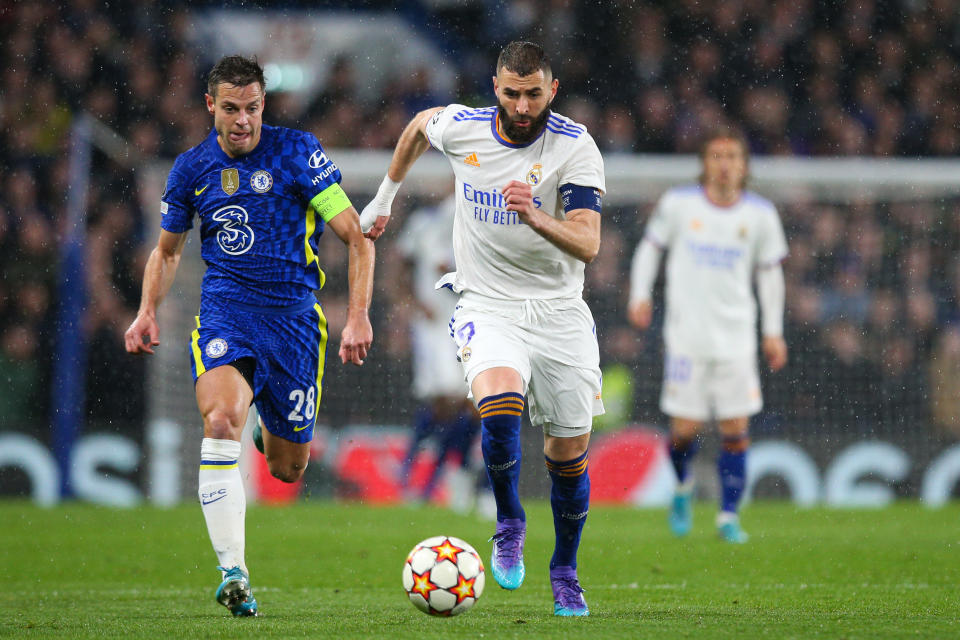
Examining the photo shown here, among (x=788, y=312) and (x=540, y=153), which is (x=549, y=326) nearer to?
(x=540, y=153)

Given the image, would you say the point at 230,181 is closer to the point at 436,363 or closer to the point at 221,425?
the point at 221,425

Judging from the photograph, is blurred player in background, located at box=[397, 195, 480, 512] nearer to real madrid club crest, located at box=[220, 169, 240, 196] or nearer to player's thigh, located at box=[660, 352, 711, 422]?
player's thigh, located at box=[660, 352, 711, 422]

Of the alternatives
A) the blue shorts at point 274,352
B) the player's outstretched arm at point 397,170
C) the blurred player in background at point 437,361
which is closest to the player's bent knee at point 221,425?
the blue shorts at point 274,352

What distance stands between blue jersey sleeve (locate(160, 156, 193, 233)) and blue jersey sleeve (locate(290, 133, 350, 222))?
49 cm

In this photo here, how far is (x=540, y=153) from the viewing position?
5680 millimetres

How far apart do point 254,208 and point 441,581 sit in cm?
195

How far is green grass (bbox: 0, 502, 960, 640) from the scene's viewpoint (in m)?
4.92

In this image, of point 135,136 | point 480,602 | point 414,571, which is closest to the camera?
point 414,571

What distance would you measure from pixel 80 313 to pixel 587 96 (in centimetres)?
743

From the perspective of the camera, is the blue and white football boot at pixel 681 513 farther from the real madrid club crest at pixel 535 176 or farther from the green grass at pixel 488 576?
the real madrid club crest at pixel 535 176

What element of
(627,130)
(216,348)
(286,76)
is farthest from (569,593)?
(286,76)

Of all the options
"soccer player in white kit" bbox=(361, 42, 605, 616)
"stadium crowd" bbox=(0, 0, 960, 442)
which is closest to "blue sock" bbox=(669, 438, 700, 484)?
"stadium crowd" bbox=(0, 0, 960, 442)

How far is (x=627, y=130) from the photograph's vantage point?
A: 16.4 meters

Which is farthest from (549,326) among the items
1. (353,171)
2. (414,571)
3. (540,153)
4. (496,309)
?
(353,171)
